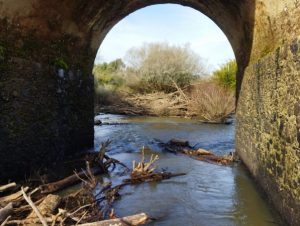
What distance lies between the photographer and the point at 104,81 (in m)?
37.6

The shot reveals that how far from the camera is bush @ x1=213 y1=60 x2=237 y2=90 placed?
1059 inches

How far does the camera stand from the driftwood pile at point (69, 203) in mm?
4875

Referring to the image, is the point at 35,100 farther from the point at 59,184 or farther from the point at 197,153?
the point at 197,153

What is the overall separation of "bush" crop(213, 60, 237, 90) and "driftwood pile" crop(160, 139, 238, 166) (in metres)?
14.4

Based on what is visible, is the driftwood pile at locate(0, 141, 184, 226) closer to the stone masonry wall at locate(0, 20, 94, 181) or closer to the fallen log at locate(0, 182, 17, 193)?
the fallen log at locate(0, 182, 17, 193)

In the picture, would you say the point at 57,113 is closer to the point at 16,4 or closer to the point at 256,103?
the point at 16,4

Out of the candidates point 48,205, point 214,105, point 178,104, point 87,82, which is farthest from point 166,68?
point 48,205

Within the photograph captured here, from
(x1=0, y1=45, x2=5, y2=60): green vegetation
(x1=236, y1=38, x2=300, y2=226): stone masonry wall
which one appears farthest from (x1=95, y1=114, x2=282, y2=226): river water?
(x1=0, y1=45, x2=5, y2=60): green vegetation

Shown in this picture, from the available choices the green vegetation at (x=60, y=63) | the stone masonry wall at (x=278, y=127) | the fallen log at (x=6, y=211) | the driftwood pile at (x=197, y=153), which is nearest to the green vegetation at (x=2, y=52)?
the green vegetation at (x=60, y=63)

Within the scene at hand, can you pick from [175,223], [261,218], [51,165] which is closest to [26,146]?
[51,165]

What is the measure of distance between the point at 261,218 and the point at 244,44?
526 centimetres

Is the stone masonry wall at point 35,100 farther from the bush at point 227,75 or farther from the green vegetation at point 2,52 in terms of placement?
the bush at point 227,75

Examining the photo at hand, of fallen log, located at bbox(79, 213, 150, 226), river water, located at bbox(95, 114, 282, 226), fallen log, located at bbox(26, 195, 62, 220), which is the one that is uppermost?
fallen log, located at bbox(79, 213, 150, 226)

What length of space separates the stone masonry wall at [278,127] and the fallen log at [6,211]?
11.3ft
